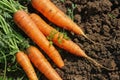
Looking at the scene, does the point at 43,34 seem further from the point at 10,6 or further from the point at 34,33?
the point at 10,6

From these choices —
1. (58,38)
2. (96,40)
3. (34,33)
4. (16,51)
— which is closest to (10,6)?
(34,33)

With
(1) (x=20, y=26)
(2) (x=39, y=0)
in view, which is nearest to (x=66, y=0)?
(2) (x=39, y=0)

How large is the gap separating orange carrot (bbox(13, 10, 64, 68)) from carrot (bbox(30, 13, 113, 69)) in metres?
0.08

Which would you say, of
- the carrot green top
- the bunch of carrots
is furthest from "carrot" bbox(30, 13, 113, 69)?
the carrot green top

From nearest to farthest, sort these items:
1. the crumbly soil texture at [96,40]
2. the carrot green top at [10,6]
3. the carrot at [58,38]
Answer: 1. the crumbly soil texture at [96,40]
2. the carrot at [58,38]
3. the carrot green top at [10,6]

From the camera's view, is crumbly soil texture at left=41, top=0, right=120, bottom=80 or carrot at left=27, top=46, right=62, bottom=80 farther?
carrot at left=27, top=46, right=62, bottom=80

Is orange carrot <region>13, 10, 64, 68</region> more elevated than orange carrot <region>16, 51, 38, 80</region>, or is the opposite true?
orange carrot <region>13, 10, 64, 68</region>

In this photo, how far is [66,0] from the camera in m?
4.61

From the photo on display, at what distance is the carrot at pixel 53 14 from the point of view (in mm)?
4512

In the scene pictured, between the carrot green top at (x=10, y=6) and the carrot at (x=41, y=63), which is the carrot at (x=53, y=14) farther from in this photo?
the carrot at (x=41, y=63)

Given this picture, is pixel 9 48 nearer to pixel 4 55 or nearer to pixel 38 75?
pixel 4 55

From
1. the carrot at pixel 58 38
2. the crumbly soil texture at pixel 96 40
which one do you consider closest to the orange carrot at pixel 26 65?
the crumbly soil texture at pixel 96 40

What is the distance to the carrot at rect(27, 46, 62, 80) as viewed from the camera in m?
4.45

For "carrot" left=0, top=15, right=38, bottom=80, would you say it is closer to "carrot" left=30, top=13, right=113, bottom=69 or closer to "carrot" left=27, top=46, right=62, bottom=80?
"carrot" left=27, top=46, right=62, bottom=80
